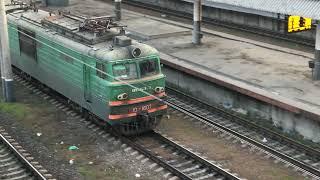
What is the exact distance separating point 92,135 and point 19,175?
3.27 metres

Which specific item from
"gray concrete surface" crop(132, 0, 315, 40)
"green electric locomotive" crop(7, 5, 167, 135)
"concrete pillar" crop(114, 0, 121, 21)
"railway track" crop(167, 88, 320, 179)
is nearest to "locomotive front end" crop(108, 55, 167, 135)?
"green electric locomotive" crop(7, 5, 167, 135)

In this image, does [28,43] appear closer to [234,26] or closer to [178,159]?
[178,159]

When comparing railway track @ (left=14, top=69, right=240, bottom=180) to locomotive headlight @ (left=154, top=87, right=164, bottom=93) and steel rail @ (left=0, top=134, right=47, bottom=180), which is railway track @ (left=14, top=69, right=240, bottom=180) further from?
steel rail @ (left=0, top=134, right=47, bottom=180)

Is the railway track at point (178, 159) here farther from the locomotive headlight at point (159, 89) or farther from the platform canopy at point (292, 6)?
the platform canopy at point (292, 6)

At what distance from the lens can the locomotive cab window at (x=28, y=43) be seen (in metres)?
19.8

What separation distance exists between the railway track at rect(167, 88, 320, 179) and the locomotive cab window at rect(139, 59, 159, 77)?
183 cm

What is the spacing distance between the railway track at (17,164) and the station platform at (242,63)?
7.85 meters

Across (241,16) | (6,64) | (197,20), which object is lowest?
(6,64)

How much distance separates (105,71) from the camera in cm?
1516

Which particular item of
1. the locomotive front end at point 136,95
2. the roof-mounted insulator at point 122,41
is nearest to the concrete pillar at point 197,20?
the locomotive front end at point 136,95

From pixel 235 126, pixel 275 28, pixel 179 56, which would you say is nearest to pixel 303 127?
pixel 235 126

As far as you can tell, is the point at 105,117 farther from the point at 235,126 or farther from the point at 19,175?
the point at 235,126

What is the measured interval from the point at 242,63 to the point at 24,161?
11.3 meters

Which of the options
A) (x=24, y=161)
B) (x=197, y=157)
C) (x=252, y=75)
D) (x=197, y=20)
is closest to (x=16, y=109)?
(x=24, y=161)
